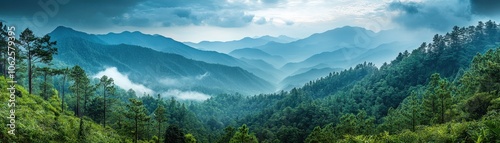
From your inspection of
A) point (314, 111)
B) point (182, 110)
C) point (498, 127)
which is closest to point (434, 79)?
point (498, 127)

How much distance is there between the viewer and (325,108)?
123 meters

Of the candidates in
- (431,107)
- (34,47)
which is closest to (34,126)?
(34,47)

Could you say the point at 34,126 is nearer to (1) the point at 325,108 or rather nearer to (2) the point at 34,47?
(2) the point at 34,47

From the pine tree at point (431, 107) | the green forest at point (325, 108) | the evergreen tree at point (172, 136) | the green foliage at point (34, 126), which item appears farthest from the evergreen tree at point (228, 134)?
the pine tree at point (431, 107)

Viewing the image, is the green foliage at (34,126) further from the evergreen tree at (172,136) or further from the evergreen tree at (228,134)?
the evergreen tree at (228,134)

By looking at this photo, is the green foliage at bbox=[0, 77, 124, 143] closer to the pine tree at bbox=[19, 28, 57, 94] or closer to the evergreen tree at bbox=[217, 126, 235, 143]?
the pine tree at bbox=[19, 28, 57, 94]

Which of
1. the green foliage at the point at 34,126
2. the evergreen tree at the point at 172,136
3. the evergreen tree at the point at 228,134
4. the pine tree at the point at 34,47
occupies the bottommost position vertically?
the evergreen tree at the point at 228,134

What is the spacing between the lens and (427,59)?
129 metres

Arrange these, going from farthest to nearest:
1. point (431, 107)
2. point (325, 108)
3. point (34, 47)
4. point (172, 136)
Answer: point (325, 108)
point (172, 136)
point (431, 107)
point (34, 47)

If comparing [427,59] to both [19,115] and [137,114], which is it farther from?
[19,115]

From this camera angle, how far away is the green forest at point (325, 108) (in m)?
31.0

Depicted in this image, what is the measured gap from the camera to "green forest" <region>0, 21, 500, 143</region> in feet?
102

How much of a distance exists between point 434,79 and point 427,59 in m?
86.5

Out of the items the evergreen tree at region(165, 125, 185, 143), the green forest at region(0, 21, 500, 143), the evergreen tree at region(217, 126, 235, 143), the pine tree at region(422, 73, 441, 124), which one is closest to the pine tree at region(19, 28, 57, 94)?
the green forest at region(0, 21, 500, 143)
